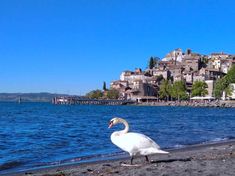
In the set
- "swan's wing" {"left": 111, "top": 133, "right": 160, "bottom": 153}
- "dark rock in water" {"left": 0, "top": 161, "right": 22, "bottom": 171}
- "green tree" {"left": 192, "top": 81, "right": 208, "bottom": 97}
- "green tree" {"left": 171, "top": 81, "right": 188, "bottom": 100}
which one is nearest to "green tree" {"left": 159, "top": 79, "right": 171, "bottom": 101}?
"green tree" {"left": 171, "top": 81, "right": 188, "bottom": 100}

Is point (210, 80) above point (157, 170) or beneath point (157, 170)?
above

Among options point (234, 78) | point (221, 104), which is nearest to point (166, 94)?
point (234, 78)

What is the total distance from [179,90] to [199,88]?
10951 millimetres

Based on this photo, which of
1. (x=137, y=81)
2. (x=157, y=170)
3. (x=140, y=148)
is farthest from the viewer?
(x=137, y=81)

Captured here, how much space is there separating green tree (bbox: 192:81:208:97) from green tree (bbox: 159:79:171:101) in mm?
13730

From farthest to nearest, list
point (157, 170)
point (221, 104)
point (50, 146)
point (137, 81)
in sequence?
point (137, 81) → point (221, 104) → point (50, 146) → point (157, 170)

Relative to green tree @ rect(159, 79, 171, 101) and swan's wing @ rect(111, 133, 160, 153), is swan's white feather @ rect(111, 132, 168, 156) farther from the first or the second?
green tree @ rect(159, 79, 171, 101)

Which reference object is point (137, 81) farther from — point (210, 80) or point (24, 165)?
point (24, 165)

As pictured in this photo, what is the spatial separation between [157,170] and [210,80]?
166018 millimetres

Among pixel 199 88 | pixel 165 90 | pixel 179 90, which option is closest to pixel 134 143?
pixel 199 88

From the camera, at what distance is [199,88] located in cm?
16325

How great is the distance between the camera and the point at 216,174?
28.1 feet

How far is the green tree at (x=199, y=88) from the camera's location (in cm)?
16307

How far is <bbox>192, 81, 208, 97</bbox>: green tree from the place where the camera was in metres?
163
